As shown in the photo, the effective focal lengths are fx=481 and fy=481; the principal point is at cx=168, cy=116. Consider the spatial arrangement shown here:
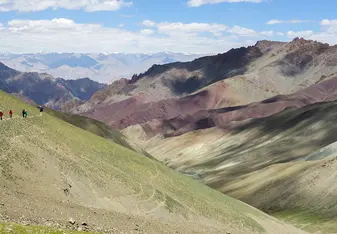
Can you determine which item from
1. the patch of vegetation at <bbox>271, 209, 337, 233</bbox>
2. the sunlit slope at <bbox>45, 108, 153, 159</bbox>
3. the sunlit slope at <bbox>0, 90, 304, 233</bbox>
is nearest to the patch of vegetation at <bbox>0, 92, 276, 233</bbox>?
the sunlit slope at <bbox>0, 90, 304, 233</bbox>

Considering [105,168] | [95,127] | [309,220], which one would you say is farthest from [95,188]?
[95,127]

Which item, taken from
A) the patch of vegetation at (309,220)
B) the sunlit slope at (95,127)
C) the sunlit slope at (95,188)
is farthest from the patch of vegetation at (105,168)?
the sunlit slope at (95,127)

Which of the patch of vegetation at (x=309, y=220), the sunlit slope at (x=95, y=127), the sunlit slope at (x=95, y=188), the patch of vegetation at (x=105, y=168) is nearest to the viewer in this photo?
the sunlit slope at (x=95, y=188)

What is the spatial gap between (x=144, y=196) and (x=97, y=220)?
74.6ft

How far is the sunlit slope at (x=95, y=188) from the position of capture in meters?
51.5

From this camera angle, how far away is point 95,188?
66.1m

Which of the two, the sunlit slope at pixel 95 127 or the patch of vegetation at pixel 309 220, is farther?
the sunlit slope at pixel 95 127

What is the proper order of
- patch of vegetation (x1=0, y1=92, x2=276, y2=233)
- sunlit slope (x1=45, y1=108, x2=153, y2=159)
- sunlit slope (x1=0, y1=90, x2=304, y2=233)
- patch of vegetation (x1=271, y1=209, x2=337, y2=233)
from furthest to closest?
sunlit slope (x1=45, y1=108, x2=153, y2=159) < patch of vegetation (x1=271, y1=209, x2=337, y2=233) < patch of vegetation (x1=0, y1=92, x2=276, y2=233) < sunlit slope (x1=0, y1=90, x2=304, y2=233)

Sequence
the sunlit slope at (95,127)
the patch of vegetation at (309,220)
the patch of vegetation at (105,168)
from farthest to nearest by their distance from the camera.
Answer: the sunlit slope at (95,127) → the patch of vegetation at (309,220) → the patch of vegetation at (105,168)

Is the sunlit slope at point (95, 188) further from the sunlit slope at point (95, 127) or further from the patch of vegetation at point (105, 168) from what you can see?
the sunlit slope at point (95, 127)

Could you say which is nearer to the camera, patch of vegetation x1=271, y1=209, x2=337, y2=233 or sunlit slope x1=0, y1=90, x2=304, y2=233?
sunlit slope x1=0, y1=90, x2=304, y2=233

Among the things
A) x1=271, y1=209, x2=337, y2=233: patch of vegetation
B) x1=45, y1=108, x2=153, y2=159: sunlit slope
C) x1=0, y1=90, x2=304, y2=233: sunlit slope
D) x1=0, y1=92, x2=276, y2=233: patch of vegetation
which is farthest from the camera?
x1=45, y1=108, x2=153, y2=159: sunlit slope

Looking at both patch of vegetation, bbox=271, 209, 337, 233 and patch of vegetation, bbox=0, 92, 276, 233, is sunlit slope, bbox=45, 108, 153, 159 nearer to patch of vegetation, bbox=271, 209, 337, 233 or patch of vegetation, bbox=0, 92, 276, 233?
patch of vegetation, bbox=271, 209, 337, 233

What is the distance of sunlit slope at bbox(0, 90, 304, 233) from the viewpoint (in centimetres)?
5152
